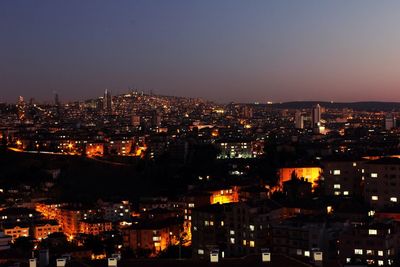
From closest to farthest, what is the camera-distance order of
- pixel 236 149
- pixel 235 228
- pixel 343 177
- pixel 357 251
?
pixel 357 251 < pixel 235 228 < pixel 343 177 < pixel 236 149

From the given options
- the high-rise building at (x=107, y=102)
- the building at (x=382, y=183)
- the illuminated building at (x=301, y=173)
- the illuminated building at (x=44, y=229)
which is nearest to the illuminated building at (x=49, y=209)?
the illuminated building at (x=44, y=229)

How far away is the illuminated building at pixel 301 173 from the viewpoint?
3000 centimetres

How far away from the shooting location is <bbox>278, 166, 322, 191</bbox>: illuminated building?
1181 inches

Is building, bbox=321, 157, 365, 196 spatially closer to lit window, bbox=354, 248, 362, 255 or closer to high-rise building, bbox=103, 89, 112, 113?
lit window, bbox=354, 248, 362, 255

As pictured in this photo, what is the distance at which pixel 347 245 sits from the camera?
51.6ft

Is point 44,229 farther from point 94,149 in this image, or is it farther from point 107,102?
point 107,102

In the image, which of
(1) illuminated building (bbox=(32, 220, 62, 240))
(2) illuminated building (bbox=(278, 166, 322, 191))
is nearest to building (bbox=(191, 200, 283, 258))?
(1) illuminated building (bbox=(32, 220, 62, 240))

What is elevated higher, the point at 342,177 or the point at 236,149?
the point at 342,177

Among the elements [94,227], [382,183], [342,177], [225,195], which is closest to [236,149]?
[225,195]

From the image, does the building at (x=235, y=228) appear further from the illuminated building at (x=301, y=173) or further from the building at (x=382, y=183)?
the illuminated building at (x=301, y=173)

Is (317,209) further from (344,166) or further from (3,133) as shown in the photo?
(3,133)

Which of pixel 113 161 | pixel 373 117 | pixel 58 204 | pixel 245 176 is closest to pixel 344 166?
pixel 245 176

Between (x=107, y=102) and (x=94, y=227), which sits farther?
(x=107, y=102)

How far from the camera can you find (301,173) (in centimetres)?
3023
